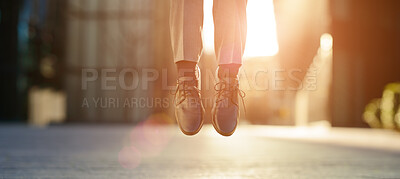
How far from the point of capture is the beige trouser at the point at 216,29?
6.06 feet

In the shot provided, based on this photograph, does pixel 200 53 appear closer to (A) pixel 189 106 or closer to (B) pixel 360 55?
(A) pixel 189 106

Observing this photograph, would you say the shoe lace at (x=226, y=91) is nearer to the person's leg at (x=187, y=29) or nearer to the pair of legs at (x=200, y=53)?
the pair of legs at (x=200, y=53)

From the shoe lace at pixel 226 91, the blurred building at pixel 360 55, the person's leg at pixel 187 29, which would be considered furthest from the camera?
the blurred building at pixel 360 55

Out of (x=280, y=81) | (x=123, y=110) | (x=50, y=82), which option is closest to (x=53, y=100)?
(x=50, y=82)

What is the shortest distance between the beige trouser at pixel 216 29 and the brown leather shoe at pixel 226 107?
11 centimetres

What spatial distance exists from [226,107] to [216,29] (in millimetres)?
357

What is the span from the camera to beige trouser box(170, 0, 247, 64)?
1.85m

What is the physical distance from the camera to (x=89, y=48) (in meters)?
14.0

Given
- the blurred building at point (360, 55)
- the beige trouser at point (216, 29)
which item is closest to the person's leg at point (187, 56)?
the beige trouser at point (216, 29)

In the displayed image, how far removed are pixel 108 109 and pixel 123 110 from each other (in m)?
0.70

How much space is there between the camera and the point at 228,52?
1905 mm

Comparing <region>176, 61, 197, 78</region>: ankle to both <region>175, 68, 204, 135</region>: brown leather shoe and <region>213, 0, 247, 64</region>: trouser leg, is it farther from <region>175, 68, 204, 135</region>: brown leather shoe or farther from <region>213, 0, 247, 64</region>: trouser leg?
<region>213, 0, 247, 64</region>: trouser leg

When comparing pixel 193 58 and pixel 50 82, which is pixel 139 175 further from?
pixel 50 82

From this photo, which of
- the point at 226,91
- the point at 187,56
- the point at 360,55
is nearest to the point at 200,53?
the point at 187,56
